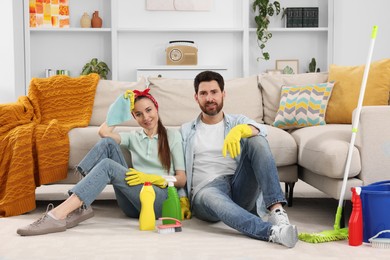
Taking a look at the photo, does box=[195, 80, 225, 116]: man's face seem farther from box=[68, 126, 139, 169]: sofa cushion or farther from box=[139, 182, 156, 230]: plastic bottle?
box=[68, 126, 139, 169]: sofa cushion

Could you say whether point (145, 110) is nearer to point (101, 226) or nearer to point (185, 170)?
point (185, 170)

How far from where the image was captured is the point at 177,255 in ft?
8.59

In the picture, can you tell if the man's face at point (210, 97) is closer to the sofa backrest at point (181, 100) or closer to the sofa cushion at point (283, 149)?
the sofa cushion at point (283, 149)

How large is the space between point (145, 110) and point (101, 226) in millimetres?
654

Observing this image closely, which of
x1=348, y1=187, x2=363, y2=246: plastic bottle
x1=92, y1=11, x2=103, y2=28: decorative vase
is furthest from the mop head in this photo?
x1=92, y1=11, x2=103, y2=28: decorative vase

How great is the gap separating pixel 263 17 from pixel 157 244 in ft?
15.2

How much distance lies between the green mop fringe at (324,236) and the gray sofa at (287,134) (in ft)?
0.82

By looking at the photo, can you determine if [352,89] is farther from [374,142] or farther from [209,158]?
[209,158]

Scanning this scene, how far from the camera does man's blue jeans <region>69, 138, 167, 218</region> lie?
3.06 metres

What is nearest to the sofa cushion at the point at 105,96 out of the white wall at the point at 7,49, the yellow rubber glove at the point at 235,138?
the yellow rubber glove at the point at 235,138

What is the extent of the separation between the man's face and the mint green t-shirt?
0.25 metres

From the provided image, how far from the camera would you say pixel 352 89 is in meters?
4.11

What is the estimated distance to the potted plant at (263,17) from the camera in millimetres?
6965

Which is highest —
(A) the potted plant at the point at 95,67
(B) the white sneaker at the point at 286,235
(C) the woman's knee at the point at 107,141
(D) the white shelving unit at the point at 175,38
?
(D) the white shelving unit at the point at 175,38
